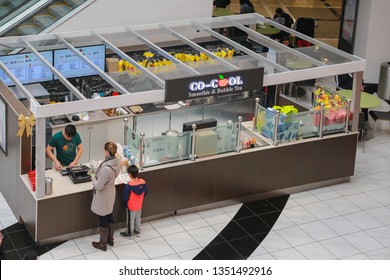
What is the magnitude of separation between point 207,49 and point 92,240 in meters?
3.89

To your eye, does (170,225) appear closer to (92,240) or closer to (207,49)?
(92,240)

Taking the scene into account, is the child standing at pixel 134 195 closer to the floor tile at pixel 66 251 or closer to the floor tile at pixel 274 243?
the floor tile at pixel 66 251

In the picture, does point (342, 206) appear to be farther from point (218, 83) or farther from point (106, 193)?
point (106, 193)

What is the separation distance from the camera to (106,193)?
971 cm

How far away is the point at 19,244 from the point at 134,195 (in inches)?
65.6

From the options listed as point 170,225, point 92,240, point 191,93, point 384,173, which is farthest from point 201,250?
point 384,173

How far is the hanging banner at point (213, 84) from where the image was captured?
33.8ft

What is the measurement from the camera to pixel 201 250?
10125 millimetres

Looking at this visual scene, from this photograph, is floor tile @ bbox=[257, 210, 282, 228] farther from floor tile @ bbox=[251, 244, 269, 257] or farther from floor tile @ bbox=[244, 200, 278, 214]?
floor tile @ bbox=[251, 244, 269, 257]

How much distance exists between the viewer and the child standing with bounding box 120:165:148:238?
9.85 m

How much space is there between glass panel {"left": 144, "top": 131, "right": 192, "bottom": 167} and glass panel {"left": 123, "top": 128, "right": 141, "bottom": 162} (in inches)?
6.3

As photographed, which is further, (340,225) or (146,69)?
(340,225)

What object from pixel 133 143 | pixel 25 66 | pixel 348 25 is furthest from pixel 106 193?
pixel 348 25

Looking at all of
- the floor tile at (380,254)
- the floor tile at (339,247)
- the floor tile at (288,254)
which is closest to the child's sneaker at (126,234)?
the floor tile at (288,254)
